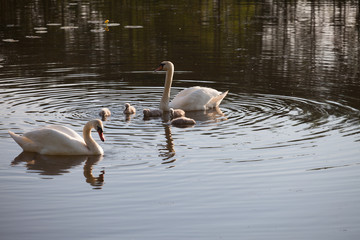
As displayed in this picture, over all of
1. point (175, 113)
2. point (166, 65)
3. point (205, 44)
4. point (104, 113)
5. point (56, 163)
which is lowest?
point (56, 163)

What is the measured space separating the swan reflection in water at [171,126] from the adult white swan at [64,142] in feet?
3.73

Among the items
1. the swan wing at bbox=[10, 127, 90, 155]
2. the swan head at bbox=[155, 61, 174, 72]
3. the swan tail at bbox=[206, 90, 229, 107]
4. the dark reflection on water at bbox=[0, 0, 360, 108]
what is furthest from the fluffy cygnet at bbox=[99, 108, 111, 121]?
the dark reflection on water at bbox=[0, 0, 360, 108]

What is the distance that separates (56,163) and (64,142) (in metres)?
0.46

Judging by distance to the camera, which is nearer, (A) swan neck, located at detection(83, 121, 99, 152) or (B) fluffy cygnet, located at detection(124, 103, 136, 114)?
(A) swan neck, located at detection(83, 121, 99, 152)

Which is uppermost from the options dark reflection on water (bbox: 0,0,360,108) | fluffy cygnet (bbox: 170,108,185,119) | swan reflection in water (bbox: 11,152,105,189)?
dark reflection on water (bbox: 0,0,360,108)

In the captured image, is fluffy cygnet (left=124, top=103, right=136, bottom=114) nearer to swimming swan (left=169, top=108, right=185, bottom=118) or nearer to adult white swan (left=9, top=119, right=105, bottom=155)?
swimming swan (left=169, top=108, right=185, bottom=118)

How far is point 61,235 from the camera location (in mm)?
8094

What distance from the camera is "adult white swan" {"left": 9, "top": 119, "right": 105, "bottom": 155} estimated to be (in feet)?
37.9

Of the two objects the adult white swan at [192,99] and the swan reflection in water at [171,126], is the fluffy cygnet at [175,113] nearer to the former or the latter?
the swan reflection in water at [171,126]

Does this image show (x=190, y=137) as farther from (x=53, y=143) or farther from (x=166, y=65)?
(x=166, y=65)

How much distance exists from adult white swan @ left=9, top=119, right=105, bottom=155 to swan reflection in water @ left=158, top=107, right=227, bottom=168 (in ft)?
3.73

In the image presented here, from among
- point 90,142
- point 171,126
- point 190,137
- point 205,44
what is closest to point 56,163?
point 90,142

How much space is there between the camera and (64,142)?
11.5 meters

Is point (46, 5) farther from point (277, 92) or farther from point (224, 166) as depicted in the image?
point (224, 166)
